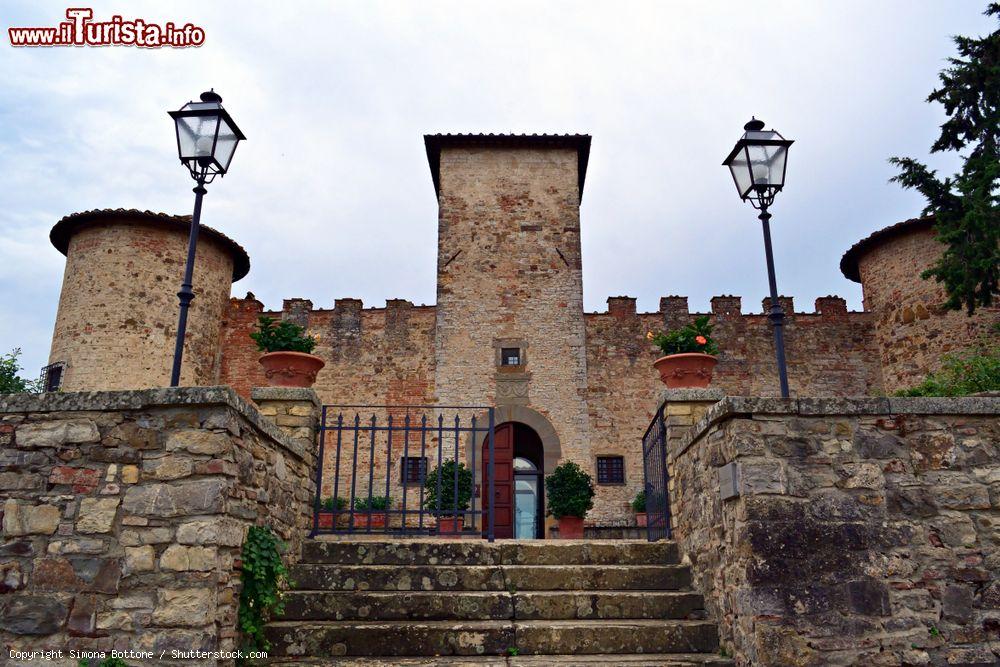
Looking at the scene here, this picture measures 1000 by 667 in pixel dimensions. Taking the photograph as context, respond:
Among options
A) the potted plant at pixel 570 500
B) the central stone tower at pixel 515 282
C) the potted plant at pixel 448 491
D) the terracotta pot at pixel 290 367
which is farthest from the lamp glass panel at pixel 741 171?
the central stone tower at pixel 515 282

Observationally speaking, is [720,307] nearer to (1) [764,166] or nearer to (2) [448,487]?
(2) [448,487]

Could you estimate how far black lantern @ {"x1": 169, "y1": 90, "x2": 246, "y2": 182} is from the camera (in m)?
5.50

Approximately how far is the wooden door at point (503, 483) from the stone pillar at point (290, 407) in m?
7.11

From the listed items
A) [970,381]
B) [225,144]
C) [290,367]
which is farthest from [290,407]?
[970,381]

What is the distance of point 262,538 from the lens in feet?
14.7

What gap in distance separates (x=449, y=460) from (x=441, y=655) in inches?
353

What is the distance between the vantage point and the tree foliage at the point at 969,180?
10898 mm

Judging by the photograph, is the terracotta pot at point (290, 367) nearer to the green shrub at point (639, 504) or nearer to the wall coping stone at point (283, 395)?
the wall coping stone at point (283, 395)

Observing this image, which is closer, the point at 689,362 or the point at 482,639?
the point at 482,639

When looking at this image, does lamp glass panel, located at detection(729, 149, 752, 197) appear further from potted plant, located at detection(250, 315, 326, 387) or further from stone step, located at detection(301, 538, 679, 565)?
potted plant, located at detection(250, 315, 326, 387)

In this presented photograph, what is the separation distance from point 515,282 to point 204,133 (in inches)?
423

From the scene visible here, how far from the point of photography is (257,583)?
433 centimetres

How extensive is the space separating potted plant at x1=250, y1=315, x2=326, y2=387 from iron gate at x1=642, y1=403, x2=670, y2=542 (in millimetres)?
3283

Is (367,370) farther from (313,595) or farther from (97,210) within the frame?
(313,595)
